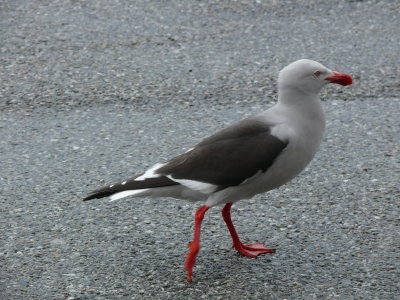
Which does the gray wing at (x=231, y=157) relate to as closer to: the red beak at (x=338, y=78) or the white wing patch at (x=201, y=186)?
the white wing patch at (x=201, y=186)

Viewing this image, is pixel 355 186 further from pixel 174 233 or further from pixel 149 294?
pixel 149 294

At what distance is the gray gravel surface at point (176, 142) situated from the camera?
4594 millimetres

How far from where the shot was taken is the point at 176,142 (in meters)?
6.44

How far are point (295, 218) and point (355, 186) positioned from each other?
26.5 inches

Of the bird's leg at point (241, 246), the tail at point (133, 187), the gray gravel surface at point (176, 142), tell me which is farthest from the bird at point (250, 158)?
the gray gravel surface at point (176, 142)

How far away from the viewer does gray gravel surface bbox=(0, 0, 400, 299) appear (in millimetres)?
4594

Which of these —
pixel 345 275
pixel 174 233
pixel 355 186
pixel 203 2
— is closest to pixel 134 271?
pixel 174 233

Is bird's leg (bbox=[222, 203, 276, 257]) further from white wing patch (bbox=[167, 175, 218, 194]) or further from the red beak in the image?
the red beak

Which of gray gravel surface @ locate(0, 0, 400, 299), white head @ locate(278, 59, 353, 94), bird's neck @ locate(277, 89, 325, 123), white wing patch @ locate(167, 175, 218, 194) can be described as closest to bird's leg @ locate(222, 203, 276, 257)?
gray gravel surface @ locate(0, 0, 400, 299)

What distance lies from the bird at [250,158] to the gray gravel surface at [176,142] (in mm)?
414

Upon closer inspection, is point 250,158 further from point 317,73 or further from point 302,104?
point 317,73

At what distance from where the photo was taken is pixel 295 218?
17.1 ft

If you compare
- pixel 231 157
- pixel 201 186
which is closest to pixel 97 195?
pixel 201 186

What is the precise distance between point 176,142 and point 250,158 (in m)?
2.01
